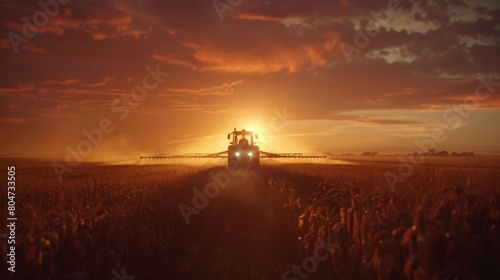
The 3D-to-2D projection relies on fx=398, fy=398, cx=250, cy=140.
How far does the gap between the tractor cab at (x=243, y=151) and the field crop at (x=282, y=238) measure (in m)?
20.5

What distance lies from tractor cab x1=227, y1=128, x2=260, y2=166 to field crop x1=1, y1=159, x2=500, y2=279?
20452 mm

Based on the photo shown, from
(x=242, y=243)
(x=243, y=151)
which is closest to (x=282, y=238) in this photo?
(x=242, y=243)

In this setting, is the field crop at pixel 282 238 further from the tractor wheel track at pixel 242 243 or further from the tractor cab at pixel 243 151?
the tractor cab at pixel 243 151

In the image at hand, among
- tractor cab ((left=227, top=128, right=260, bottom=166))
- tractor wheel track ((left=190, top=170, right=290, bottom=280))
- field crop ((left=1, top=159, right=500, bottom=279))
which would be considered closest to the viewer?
field crop ((left=1, top=159, right=500, bottom=279))

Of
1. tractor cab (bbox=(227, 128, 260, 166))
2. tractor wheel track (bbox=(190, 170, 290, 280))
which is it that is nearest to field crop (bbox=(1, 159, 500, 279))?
tractor wheel track (bbox=(190, 170, 290, 280))

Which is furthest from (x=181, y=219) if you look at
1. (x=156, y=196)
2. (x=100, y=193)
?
(x=100, y=193)

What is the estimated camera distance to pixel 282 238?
1277 cm

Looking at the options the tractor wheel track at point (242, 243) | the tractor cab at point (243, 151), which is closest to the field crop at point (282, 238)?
the tractor wheel track at point (242, 243)

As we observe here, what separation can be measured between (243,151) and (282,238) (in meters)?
22.0

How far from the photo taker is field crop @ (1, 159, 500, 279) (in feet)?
17.6

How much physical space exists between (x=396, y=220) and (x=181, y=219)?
797cm

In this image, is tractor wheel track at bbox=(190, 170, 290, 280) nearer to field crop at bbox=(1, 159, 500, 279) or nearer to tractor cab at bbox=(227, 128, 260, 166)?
field crop at bbox=(1, 159, 500, 279)

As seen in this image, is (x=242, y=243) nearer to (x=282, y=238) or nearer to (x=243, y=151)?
(x=282, y=238)

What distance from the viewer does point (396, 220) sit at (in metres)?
6.28
